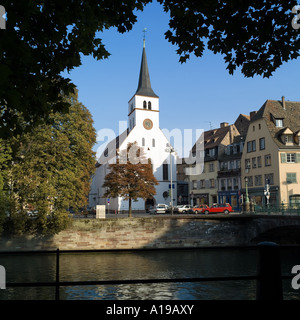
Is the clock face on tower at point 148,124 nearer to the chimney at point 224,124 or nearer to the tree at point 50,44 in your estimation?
the chimney at point 224,124

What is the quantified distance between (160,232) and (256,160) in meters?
21.2

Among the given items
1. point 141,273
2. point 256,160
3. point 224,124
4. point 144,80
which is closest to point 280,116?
point 256,160

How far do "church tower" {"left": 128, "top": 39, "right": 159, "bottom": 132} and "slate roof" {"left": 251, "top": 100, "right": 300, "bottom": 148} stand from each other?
22430 mm

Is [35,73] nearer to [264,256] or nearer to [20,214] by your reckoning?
[264,256]

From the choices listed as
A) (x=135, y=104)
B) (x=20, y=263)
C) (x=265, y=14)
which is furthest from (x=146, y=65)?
(x=265, y=14)

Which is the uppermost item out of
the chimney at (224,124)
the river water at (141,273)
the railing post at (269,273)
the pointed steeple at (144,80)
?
the pointed steeple at (144,80)

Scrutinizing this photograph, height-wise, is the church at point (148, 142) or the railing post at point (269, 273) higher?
the church at point (148, 142)

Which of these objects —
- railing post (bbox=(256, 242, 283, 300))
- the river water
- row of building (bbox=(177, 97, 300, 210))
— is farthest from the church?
railing post (bbox=(256, 242, 283, 300))

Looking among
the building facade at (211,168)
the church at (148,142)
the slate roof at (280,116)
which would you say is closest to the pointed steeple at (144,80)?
the church at (148,142)

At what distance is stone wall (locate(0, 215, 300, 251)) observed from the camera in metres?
32.5

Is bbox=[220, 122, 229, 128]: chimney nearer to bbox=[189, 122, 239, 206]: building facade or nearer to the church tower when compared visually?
bbox=[189, 122, 239, 206]: building facade

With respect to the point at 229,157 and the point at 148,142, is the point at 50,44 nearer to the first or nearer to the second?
the point at 229,157

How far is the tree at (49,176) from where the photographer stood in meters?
28.4

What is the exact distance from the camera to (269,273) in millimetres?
4906
